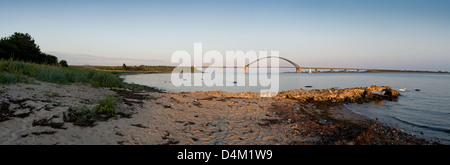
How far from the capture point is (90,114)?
6.71 m

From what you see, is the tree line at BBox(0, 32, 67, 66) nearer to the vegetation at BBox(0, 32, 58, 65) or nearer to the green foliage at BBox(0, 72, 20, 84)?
the vegetation at BBox(0, 32, 58, 65)

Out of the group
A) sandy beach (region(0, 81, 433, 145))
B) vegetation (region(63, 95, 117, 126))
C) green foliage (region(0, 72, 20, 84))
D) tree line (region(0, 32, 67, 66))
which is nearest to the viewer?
sandy beach (region(0, 81, 433, 145))

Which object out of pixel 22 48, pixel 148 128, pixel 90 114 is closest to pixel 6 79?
pixel 90 114

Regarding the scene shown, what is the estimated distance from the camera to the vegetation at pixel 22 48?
82.5 ft

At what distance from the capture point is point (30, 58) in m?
29.2

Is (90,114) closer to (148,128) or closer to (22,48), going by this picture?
(148,128)

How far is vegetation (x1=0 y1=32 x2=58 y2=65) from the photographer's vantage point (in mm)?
25141

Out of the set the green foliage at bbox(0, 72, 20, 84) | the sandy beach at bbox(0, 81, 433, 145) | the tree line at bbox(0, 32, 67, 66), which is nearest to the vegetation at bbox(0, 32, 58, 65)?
the tree line at bbox(0, 32, 67, 66)

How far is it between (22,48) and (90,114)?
3240 cm
